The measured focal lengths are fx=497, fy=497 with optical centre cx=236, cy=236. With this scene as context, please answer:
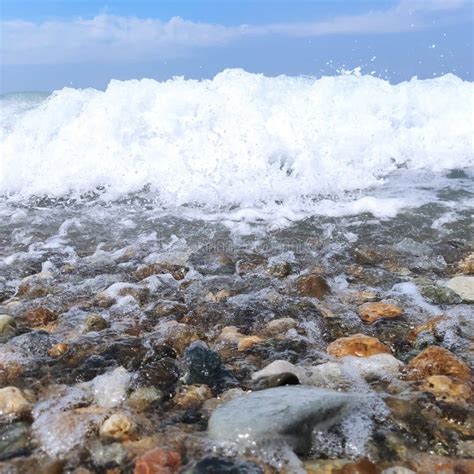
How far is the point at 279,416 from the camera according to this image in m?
2.01

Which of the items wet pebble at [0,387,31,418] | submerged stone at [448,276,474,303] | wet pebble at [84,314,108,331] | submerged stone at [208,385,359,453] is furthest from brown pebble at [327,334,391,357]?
wet pebble at [0,387,31,418]

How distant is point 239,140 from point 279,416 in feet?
21.5

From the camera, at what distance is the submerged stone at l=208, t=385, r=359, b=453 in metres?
1.98

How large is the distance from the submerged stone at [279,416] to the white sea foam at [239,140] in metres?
4.09

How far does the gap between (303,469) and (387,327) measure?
150cm

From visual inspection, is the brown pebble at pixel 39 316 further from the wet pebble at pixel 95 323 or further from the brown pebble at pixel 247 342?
the brown pebble at pixel 247 342

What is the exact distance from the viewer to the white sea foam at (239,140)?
717 cm

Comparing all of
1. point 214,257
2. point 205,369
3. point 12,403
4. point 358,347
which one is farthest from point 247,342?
point 214,257

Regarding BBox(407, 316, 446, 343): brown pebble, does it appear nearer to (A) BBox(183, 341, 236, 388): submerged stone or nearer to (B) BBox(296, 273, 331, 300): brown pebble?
(B) BBox(296, 273, 331, 300): brown pebble

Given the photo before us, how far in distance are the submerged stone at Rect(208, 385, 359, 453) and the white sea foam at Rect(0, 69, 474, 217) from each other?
4085 millimetres

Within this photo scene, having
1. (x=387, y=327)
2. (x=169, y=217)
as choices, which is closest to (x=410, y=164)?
(x=169, y=217)

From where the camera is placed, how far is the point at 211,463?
1864 millimetres

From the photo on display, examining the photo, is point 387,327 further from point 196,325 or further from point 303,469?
point 303,469

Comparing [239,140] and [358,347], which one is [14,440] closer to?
[358,347]
